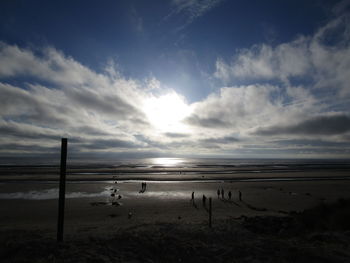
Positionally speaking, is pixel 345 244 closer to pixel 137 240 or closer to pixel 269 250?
pixel 269 250

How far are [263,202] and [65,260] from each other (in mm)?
22165

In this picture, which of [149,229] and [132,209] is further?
[132,209]

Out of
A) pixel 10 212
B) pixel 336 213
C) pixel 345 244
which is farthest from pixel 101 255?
pixel 10 212

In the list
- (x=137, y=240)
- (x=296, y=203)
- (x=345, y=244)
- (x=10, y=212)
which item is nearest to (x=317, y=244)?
(x=345, y=244)

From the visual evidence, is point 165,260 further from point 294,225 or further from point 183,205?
point 183,205

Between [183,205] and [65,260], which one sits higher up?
[65,260]

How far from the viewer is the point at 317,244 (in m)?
9.65

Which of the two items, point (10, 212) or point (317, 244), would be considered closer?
point (317, 244)

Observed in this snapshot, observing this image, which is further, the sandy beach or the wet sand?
the wet sand

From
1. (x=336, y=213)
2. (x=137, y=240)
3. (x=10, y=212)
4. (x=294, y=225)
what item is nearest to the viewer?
(x=137, y=240)

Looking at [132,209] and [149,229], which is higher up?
[149,229]

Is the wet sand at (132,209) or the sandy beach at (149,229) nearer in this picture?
the sandy beach at (149,229)

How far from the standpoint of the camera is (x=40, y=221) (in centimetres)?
1664

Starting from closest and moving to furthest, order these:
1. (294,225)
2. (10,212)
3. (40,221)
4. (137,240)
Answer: (137,240) < (294,225) < (40,221) < (10,212)
